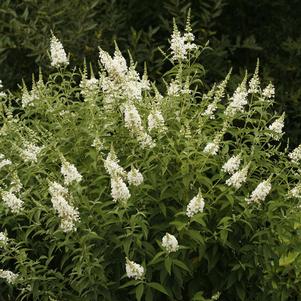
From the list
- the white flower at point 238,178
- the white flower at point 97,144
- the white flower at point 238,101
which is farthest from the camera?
the white flower at point 238,101

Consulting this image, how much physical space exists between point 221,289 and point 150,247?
2.18 ft

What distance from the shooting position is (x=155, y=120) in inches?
210

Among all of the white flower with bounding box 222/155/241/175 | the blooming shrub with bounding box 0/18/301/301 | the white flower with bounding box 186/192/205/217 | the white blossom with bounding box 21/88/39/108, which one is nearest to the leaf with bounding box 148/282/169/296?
the blooming shrub with bounding box 0/18/301/301

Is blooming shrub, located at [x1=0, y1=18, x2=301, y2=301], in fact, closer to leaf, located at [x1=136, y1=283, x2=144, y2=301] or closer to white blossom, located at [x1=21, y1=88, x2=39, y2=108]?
leaf, located at [x1=136, y1=283, x2=144, y2=301]

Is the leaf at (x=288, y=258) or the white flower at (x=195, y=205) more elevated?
the white flower at (x=195, y=205)

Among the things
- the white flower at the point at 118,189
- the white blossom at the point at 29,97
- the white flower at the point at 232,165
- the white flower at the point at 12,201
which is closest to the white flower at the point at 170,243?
the white flower at the point at 118,189

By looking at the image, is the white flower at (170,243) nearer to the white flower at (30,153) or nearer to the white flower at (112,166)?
the white flower at (112,166)

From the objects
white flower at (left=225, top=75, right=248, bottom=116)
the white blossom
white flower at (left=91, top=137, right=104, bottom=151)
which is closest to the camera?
white flower at (left=91, top=137, right=104, bottom=151)

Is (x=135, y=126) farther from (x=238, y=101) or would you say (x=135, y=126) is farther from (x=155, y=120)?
(x=238, y=101)

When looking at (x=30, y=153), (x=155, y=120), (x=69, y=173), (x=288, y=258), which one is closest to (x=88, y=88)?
(x=30, y=153)

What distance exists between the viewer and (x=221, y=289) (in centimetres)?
557

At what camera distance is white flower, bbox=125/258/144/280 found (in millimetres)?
4879

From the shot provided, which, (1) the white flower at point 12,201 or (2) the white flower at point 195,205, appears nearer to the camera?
(2) the white flower at point 195,205

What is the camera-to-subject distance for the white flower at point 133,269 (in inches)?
192
